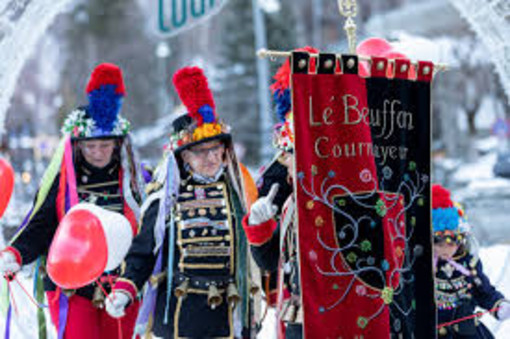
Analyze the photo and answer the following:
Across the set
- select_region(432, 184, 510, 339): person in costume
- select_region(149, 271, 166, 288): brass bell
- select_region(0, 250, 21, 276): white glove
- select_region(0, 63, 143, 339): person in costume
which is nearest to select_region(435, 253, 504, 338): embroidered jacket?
select_region(432, 184, 510, 339): person in costume

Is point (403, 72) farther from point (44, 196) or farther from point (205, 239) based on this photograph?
point (44, 196)

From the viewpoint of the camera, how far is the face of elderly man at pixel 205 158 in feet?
14.3

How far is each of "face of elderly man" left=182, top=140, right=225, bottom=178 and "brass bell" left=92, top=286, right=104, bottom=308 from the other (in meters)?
1.05

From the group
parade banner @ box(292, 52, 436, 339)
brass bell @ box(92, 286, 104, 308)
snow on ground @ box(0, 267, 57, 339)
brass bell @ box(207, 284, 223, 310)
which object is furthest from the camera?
snow on ground @ box(0, 267, 57, 339)

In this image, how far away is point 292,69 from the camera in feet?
11.3

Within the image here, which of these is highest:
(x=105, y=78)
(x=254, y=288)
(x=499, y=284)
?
(x=105, y=78)

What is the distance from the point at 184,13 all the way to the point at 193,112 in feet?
10.2

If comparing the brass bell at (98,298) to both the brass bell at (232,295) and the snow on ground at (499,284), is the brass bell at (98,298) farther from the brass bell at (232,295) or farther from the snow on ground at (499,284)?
the snow on ground at (499,284)

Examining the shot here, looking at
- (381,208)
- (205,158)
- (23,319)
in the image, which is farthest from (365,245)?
(23,319)

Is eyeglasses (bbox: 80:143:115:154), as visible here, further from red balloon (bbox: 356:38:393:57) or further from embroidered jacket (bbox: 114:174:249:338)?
red balloon (bbox: 356:38:393:57)

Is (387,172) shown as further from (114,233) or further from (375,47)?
(375,47)

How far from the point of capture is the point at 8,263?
4703 millimetres

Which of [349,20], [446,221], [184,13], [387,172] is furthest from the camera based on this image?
[184,13]

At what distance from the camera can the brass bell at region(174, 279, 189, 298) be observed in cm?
417
